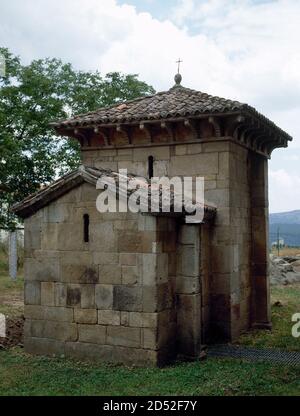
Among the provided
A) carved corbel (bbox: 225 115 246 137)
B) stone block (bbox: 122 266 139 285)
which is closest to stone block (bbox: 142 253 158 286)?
stone block (bbox: 122 266 139 285)

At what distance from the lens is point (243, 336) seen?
10.8 metres

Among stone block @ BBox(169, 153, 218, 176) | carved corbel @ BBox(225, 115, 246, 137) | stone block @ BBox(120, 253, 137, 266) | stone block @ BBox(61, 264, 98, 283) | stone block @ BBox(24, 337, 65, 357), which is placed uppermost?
carved corbel @ BBox(225, 115, 246, 137)

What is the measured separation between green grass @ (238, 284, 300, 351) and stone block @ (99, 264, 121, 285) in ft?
10.9

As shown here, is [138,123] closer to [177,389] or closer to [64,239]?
[64,239]

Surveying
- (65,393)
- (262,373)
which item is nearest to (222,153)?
(262,373)

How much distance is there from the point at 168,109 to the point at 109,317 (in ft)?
15.1

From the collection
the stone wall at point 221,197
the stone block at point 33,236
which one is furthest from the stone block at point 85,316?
the stone wall at point 221,197

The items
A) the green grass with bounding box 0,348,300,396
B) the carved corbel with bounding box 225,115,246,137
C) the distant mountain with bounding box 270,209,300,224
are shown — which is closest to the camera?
the green grass with bounding box 0,348,300,396

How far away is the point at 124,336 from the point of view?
8.51 metres

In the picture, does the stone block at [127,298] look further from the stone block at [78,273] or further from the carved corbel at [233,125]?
the carved corbel at [233,125]

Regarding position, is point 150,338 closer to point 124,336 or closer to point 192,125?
point 124,336
